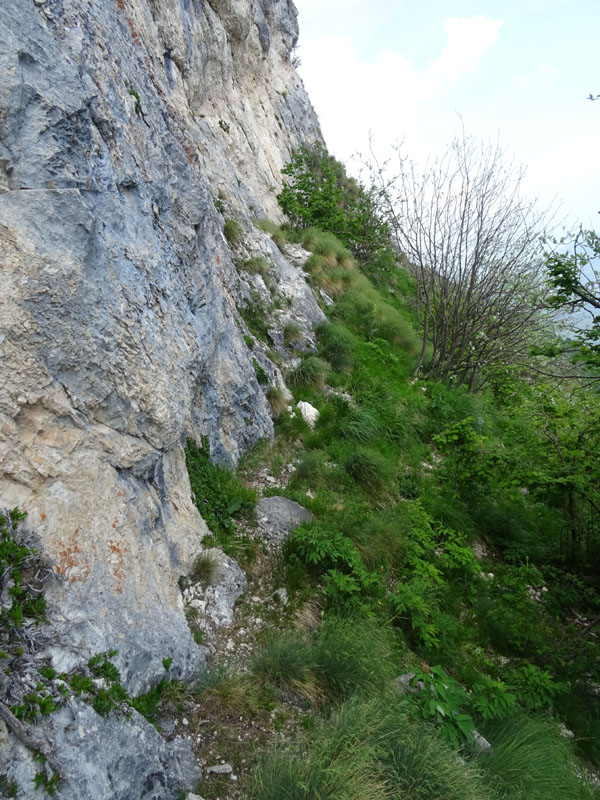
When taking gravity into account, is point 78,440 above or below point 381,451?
below

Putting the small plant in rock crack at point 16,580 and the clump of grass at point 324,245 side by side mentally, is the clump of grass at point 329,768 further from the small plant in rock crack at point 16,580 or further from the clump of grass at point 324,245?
the clump of grass at point 324,245

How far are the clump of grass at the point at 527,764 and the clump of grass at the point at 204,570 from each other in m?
2.19

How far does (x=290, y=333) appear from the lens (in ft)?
25.6

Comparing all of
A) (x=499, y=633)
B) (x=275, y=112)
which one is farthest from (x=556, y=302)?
(x=275, y=112)

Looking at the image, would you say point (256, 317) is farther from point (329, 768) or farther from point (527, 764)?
point (527, 764)

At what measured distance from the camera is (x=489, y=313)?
8.96 m

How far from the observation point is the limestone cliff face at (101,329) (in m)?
2.47

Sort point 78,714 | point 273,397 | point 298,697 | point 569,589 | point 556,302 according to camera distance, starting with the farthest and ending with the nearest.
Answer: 1. point 273,397
2. point 569,589
3. point 556,302
4. point 298,697
5. point 78,714

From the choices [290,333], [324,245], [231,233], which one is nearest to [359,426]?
[290,333]

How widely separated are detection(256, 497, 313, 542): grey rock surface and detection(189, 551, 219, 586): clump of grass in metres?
0.86

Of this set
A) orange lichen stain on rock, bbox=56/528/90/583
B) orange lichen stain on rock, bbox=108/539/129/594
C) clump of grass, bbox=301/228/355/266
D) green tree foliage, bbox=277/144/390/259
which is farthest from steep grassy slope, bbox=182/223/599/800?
green tree foliage, bbox=277/144/390/259

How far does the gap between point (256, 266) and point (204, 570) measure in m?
5.97

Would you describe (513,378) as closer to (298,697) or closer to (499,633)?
(499,633)

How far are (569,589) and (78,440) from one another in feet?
17.4
